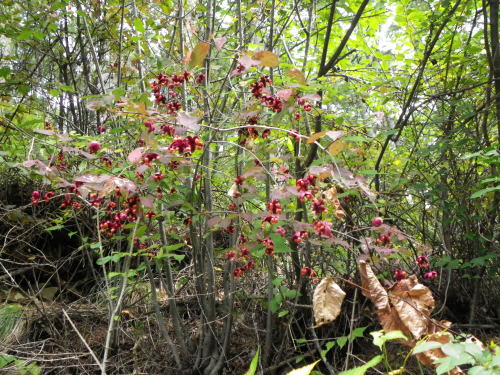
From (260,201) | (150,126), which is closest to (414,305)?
(150,126)

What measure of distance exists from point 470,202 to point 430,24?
127cm

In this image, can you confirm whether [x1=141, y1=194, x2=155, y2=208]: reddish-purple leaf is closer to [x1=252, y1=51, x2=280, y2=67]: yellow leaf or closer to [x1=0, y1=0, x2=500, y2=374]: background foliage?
[x1=0, y1=0, x2=500, y2=374]: background foliage

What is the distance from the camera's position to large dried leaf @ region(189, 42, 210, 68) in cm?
154

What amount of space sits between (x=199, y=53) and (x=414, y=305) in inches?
50.8

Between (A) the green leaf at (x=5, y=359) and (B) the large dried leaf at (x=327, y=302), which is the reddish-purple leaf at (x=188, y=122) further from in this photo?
(A) the green leaf at (x=5, y=359)

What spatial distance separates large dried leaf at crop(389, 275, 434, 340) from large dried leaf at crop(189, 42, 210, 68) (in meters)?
1.19

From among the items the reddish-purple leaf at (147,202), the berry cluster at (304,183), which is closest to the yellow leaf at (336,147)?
the berry cluster at (304,183)

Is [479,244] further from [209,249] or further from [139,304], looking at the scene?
[139,304]

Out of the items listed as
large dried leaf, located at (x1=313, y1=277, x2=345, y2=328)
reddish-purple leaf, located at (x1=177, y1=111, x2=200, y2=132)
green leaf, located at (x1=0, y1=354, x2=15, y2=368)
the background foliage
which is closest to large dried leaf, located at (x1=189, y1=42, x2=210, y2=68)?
the background foliage

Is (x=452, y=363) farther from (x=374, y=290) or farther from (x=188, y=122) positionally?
(x=188, y=122)

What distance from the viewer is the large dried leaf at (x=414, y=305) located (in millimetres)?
1397

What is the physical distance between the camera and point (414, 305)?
1.44m

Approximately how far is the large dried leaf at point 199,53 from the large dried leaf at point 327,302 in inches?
39.4

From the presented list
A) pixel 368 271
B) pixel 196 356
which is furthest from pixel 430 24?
pixel 196 356
